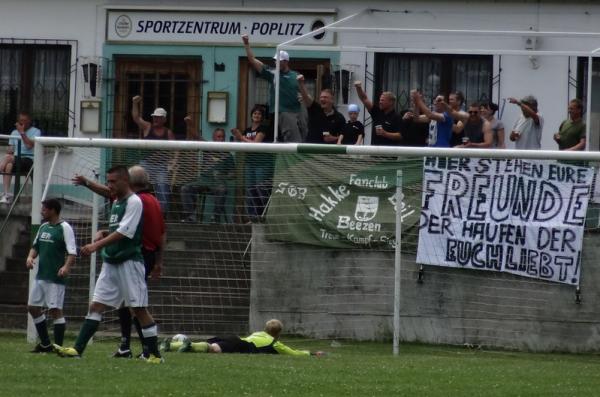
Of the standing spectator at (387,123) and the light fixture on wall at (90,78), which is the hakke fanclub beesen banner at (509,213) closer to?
the standing spectator at (387,123)

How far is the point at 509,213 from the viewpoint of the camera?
18672mm

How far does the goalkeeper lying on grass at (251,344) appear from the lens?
1716 cm

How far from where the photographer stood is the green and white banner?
18.9 m

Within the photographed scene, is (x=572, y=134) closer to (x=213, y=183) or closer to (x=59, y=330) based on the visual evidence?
(x=213, y=183)

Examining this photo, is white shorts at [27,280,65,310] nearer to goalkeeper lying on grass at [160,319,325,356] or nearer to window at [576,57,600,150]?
goalkeeper lying on grass at [160,319,325,356]

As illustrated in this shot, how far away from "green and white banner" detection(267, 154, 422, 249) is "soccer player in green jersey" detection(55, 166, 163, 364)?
4.86 m

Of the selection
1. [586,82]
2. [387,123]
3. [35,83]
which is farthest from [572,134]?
[35,83]

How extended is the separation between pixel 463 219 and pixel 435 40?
6.65 metres

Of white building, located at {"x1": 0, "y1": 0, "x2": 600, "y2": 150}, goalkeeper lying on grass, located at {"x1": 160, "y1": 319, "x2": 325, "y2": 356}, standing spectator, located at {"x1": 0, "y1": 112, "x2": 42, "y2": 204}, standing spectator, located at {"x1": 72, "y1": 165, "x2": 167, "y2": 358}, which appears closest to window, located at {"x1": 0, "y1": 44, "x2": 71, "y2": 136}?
white building, located at {"x1": 0, "y1": 0, "x2": 600, "y2": 150}

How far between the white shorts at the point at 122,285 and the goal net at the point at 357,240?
410cm

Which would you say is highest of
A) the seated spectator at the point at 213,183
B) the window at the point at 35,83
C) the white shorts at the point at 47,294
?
the window at the point at 35,83

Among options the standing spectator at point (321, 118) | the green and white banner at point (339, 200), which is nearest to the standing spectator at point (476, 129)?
the standing spectator at point (321, 118)

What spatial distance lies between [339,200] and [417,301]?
5.23 ft

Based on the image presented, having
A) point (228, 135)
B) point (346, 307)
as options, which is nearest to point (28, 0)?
point (228, 135)
